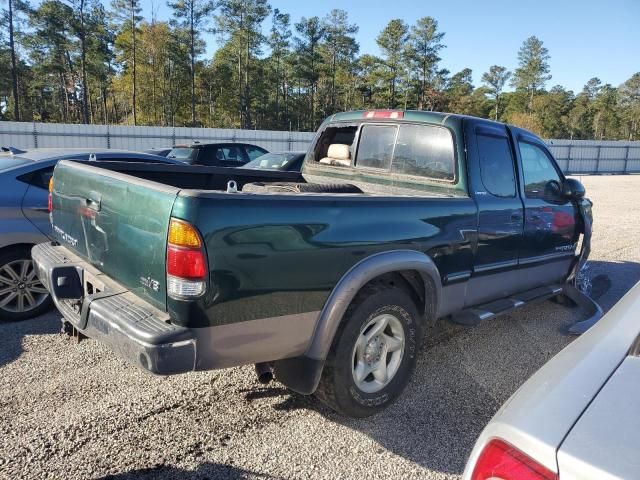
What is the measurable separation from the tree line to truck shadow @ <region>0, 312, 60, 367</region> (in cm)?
4983

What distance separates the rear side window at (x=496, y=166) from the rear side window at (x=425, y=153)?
0.93 feet

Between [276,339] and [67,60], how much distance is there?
215 ft

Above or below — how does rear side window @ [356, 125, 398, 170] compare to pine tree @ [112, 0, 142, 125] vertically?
below

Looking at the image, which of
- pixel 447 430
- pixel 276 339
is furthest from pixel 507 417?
pixel 447 430

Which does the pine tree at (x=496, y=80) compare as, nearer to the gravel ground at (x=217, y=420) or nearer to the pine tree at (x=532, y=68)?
the pine tree at (x=532, y=68)

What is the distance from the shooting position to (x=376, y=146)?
172 inches

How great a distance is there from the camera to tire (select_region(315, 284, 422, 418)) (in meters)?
2.87

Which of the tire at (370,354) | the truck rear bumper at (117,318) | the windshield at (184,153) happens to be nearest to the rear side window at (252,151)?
→ the windshield at (184,153)

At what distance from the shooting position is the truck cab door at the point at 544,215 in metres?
4.30

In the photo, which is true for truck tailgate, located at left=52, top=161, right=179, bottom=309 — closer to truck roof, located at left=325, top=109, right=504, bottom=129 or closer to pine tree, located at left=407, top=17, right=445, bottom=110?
truck roof, located at left=325, top=109, right=504, bottom=129

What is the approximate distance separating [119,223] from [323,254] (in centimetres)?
114

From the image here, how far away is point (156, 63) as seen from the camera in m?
55.8

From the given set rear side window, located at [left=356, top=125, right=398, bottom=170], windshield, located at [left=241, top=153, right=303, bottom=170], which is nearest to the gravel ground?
rear side window, located at [left=356, top=125, right=398, bottom=170]

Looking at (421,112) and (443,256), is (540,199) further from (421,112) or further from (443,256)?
(443,256)
